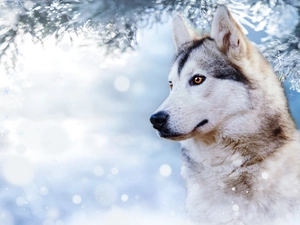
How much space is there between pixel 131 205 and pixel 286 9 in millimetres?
1381

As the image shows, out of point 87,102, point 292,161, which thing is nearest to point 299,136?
point 292,161

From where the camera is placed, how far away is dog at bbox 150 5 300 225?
1666 mm

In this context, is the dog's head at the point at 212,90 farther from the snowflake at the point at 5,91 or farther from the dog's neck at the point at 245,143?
the snowflake at the point at 5,91

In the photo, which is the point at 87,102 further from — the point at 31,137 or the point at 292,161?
the point at 292,161

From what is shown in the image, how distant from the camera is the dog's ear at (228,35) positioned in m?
1.75

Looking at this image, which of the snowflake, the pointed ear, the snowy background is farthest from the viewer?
the snowflake

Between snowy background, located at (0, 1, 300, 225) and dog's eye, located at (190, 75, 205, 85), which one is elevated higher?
dog's eye, located at (190, 75, 205, 85)

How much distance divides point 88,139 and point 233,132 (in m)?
0.86

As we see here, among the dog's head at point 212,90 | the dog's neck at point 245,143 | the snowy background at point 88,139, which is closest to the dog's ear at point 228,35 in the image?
the dog's head at point 212,90

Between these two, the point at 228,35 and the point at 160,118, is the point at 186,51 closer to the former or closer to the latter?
the point at 228,35

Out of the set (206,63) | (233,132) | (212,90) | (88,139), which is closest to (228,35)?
(206,63)

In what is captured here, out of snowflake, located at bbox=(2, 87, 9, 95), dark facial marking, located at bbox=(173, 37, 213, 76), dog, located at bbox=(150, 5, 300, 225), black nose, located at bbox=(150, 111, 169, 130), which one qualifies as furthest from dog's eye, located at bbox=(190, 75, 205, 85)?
snowflake, located at bbox=(2, 87, 9, 95)

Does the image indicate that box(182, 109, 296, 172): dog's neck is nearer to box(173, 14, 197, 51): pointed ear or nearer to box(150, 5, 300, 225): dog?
box(150, 5, 300, 225): dog

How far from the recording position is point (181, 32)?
2.04m
